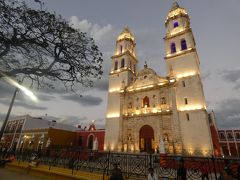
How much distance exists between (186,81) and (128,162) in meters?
16.7

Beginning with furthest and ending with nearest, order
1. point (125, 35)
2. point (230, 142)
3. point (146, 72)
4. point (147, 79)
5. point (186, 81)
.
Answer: point (125, 35), point (230, 142), point (146, 72), point (147, 79), point (186, 81)

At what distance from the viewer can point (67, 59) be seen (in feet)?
23.7

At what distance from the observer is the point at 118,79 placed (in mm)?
28375

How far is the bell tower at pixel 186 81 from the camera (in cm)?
1770

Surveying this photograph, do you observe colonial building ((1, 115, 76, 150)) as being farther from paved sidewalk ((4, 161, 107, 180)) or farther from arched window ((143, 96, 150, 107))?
arched window ((143, 96, 150, 107))

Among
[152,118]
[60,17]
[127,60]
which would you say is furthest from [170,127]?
[60,17]

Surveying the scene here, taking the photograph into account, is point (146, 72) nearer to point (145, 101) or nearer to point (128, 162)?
point (145, 101)

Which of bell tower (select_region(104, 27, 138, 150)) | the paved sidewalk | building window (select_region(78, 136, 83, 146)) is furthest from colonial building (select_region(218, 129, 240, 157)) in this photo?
the paved sidewalk

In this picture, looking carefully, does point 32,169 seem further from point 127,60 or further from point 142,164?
point 127,60

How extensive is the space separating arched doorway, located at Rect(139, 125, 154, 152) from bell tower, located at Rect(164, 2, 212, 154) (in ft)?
14.5

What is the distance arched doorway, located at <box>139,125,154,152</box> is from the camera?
2091 centimetres

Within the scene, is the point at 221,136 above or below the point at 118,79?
below

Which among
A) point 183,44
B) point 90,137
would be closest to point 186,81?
point 183,44

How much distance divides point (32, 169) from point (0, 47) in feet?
26.6
